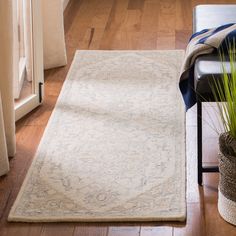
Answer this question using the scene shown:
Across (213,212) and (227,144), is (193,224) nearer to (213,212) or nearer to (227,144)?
(213,212)

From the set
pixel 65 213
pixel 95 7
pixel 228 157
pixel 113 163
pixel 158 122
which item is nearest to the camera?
pixel 228 157

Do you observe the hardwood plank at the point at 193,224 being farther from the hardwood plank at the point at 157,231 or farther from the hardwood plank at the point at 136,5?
the hardwood plank at the point at 136,5

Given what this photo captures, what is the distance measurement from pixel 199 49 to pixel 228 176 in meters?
0.54

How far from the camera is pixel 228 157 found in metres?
2.16

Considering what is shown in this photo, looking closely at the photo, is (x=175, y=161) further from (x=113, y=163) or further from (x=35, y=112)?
(x=35, y=112)

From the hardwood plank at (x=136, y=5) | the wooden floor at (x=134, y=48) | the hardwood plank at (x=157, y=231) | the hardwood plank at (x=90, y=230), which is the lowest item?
the hardwood plank at (x=136, y=5)

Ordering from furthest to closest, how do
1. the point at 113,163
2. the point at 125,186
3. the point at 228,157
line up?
the point at 113,163 → the point at 125,186 → the point at 228,157

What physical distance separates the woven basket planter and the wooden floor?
54 mm

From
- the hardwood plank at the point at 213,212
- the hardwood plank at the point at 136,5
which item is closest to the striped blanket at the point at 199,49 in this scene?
the hardwood plank at the point at 213,212

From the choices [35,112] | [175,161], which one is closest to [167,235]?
[175,161]

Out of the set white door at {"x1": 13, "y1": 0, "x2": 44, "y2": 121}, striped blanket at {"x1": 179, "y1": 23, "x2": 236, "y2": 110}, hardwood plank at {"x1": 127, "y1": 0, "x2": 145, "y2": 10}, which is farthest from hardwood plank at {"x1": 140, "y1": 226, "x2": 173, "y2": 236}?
hardwood plank at {"x1": 127, "y1": 0, "x2": 145, "y2": 10}

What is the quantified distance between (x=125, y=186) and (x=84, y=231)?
308mm

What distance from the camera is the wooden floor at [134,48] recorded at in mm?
2262

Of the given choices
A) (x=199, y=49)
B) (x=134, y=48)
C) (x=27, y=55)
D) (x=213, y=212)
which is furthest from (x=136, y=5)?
(x=213, y=212)
